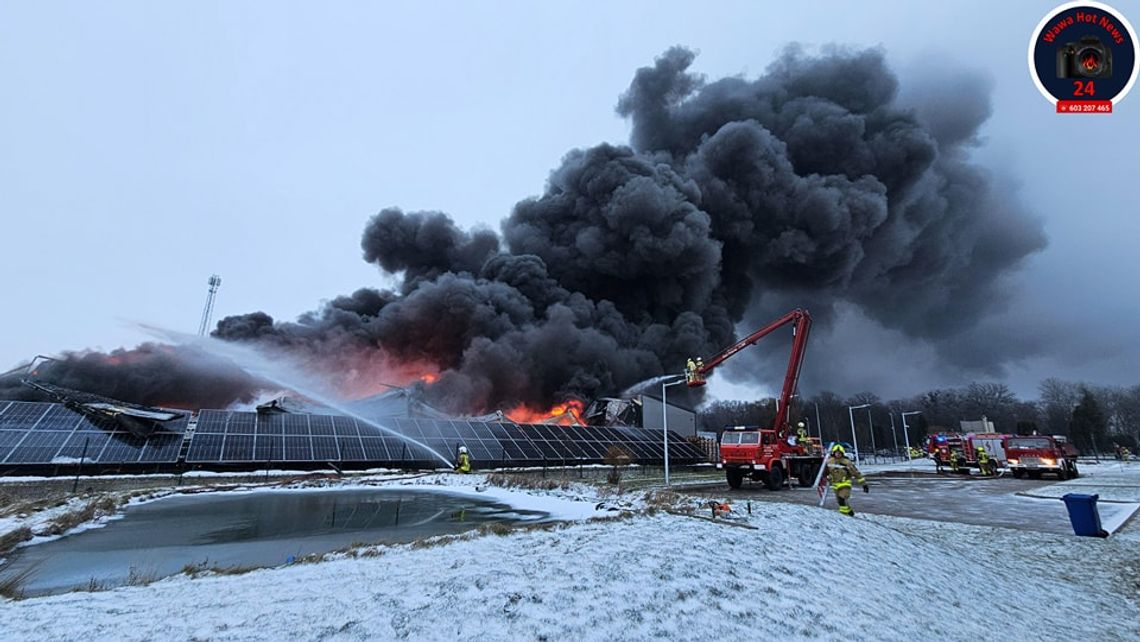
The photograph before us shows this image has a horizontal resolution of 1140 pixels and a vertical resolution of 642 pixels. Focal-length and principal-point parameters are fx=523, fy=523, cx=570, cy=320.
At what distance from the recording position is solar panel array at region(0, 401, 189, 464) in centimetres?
1884

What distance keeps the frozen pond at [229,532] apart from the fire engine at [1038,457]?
29.9 m

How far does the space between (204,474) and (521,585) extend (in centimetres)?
2122

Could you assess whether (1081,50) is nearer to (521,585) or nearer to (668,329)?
(521,585)

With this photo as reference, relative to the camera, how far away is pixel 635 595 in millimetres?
4949

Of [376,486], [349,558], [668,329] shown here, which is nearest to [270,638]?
[349,558]

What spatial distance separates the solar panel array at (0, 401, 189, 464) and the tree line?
71.4 metres

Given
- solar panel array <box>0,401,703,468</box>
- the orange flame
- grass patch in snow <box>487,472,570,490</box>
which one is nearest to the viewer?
grass patch in snow <box>487,472,570,490</box>

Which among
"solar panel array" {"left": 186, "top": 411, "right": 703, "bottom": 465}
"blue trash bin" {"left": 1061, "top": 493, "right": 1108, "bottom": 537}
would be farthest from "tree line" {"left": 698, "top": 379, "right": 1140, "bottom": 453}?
"blue trash bin" {"left": 1061, "top": 493, "right": 1108, "bottom": 537}

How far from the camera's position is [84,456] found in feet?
63.2

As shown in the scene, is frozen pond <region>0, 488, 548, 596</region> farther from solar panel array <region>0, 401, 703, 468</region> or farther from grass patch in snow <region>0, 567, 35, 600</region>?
solar panel array <region>0, 401, 703, 468</region>

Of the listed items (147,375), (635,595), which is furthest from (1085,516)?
(147,375)

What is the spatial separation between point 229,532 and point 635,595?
883cm

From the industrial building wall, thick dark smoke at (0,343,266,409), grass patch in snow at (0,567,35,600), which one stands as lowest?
grass patch in snow at (0,567,35,600)

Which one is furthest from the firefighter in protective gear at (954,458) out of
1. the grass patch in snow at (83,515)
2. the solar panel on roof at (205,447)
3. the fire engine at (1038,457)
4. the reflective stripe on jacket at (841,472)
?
the grass patch in snow at (83,515)
